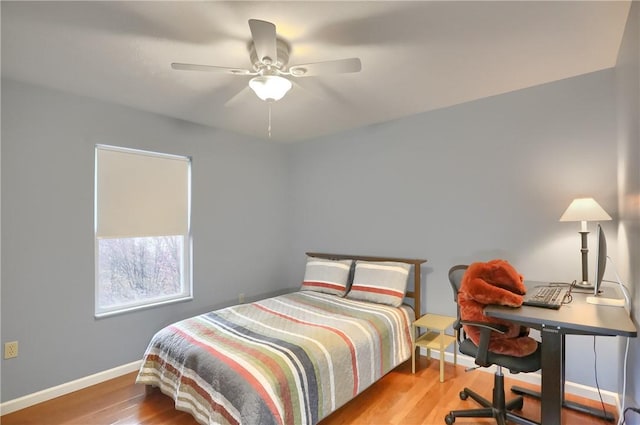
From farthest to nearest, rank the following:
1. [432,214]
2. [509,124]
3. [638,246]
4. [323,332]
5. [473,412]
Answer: [432,214]
[509,124]
[323,332]
[473,412]
[638,246]

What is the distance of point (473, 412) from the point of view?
2.19 m

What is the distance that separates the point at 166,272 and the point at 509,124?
140 inches

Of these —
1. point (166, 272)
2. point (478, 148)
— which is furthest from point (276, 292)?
point (478, 148)

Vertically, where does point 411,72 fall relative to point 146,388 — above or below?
above

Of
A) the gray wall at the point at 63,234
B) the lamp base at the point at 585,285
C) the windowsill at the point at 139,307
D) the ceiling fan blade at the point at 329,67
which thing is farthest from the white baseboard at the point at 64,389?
the lamp base at the point at 585,285

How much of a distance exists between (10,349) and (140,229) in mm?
1241

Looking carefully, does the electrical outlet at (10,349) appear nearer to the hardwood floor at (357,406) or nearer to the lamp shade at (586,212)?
the hardwood floor at (357,406)

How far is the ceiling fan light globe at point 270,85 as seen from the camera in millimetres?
2002

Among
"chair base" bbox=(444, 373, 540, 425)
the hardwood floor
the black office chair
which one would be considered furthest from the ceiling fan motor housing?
"chair base" bbox=(444, 373, 540, 425)

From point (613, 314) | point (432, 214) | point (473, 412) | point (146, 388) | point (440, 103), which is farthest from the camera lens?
point (432, 214)

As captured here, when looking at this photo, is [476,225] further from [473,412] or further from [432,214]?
[473,412]

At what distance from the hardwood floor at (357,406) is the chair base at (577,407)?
4cm

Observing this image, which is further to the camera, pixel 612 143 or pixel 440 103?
pixel 440 103

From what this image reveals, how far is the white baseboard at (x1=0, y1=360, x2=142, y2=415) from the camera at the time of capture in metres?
2.40
